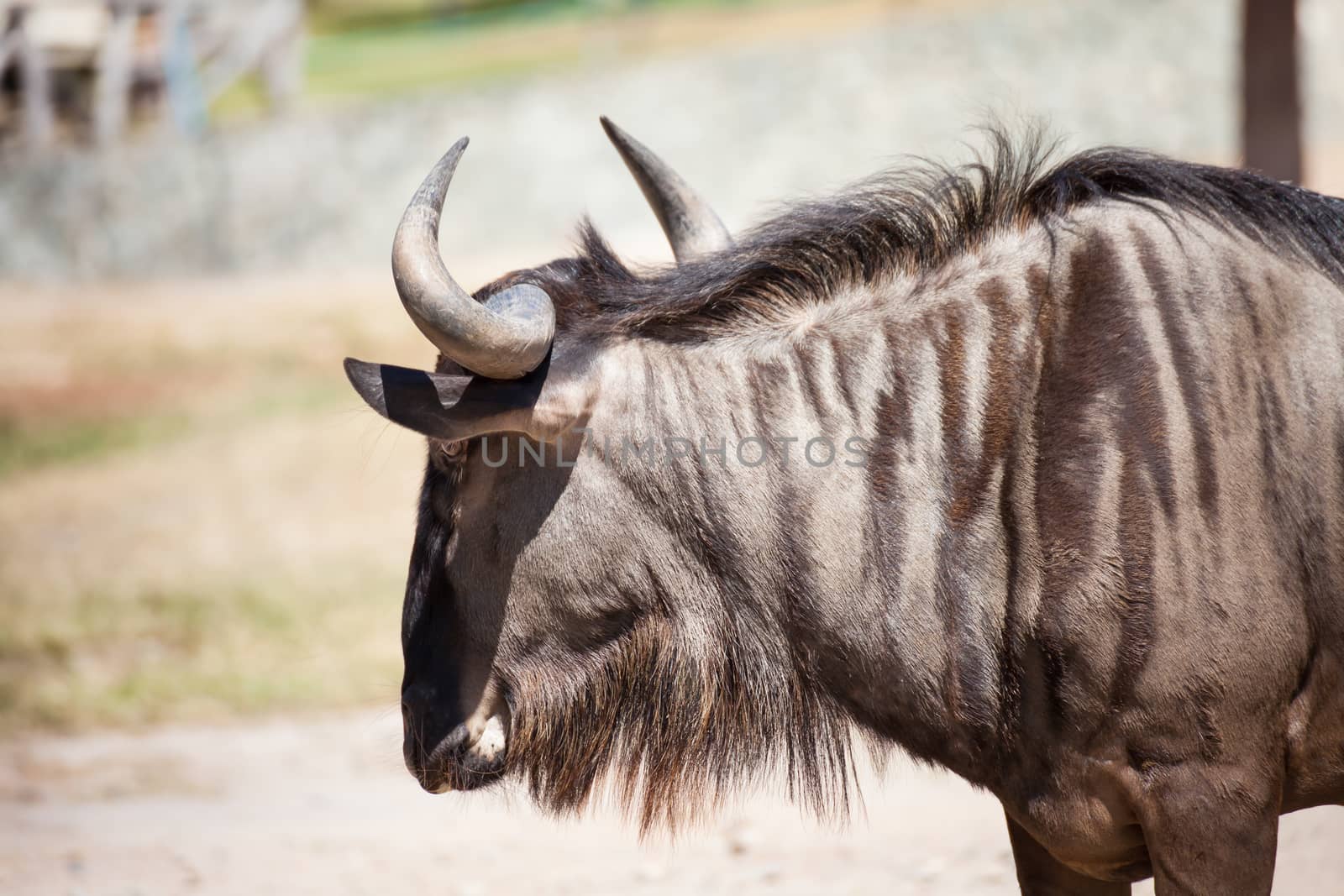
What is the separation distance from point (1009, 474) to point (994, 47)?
60.8 ft

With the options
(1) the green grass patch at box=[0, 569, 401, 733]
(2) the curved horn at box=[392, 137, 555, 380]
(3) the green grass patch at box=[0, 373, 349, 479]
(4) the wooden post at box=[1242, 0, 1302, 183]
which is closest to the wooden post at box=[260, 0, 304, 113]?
(3) the green grass patch at box=[0, 373, 349, 479]

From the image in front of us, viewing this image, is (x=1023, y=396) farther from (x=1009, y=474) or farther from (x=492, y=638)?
(x=492, y=638)

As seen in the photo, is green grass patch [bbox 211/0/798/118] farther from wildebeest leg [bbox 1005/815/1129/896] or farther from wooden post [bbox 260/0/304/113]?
wildebeest leg [bbox 1005/815/1129/896]

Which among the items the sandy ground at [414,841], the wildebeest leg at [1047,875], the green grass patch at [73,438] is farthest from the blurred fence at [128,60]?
the wildebeest leg at [1047,875]

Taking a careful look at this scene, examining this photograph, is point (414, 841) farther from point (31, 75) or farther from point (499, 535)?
point (31, 75)

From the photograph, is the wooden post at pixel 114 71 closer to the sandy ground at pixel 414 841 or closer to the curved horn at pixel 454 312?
the sandy ground at pixel 414 841

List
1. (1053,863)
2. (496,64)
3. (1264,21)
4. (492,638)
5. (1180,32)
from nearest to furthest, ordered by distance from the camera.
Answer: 1. (492,638)
2. (1053,863)
3. (1264,21)
4. (1180,32)
5. (496,64)

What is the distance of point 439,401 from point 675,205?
1.15 m

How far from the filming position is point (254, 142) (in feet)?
65.8

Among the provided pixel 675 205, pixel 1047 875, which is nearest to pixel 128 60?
pixel 675 205

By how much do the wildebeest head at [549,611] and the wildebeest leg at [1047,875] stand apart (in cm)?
66

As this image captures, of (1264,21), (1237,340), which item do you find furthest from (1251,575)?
(1264,21)

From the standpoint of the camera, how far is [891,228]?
3062mm

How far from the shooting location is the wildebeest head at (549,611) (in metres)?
2.93
